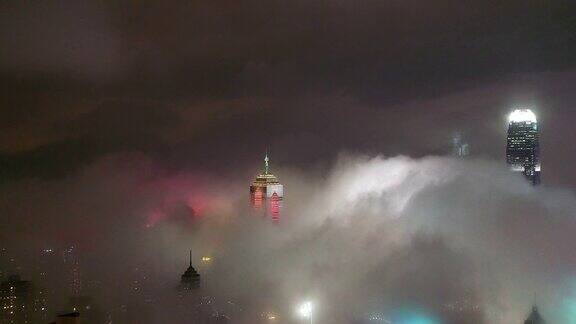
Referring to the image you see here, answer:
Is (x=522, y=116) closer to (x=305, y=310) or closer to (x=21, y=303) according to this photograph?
(x=305, y=310)

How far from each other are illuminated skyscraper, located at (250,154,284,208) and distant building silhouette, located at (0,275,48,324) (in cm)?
819

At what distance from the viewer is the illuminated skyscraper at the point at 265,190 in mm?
19116

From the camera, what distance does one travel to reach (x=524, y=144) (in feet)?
66.6

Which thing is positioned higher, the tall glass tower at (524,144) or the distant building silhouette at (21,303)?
the tall glass tower at (524,144)

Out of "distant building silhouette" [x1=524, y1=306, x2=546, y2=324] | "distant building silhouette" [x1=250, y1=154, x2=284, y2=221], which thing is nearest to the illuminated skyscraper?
"distant building silhouette" [x1=250, y1=154, x2=284, y2=221]

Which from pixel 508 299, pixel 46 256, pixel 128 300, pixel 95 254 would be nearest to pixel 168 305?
pixel 128 300

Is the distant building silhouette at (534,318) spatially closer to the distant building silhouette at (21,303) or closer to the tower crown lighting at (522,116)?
the tower crown lighting at (522,116)

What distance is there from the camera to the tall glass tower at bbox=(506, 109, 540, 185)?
15.0 m

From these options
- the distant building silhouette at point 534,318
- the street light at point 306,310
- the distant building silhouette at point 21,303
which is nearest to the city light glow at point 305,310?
the street light at point 306,310

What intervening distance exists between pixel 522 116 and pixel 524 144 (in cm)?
579

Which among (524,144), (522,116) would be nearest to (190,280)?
(522,116)

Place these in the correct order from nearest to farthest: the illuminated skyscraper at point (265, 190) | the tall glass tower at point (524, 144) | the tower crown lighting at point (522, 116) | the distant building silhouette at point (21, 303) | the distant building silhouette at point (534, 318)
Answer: the distant building silhouette at point (534, 318) → the tower crown lighting at point (522, 116) → the tall glass tower at point (524, 144) → the distant building silhouette at point (21, 303) → the illuminated skyscraper at point (265, 190)

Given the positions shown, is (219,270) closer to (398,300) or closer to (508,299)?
(398,300)

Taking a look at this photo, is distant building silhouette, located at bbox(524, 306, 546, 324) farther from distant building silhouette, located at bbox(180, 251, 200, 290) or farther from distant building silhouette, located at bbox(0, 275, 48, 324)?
distant building silhouette, located at bbox(0, 275, 48, 324)
